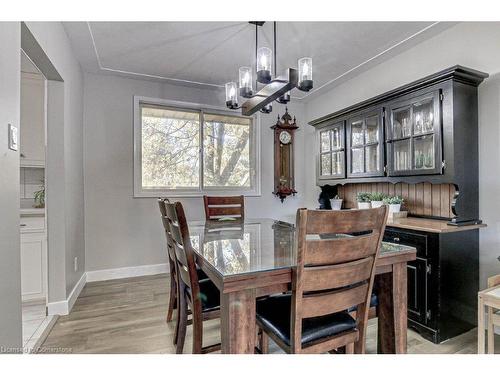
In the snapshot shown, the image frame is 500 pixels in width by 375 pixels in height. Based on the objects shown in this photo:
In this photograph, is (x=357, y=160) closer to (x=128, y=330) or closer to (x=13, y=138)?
(x=128, y=330)

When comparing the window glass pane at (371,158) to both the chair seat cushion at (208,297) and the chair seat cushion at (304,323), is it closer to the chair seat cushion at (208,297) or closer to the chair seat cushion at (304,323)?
the chair seat cushion at (304,323)

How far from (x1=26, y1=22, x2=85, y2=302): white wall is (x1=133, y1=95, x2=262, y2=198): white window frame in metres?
0.62

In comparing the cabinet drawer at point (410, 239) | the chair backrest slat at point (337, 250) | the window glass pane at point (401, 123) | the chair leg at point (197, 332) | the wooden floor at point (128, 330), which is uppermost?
the window glass pane at point (401, 123)

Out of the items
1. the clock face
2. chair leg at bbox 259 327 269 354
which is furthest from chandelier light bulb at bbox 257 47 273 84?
the clock face

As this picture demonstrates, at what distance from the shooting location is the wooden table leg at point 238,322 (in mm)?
1104

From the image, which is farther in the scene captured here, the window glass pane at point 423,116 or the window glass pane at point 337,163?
the window glass pane at point 337,163

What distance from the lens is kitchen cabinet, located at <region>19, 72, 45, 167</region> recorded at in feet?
9.64

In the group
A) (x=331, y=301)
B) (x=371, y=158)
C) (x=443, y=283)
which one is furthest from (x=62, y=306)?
(x=371, y=158)

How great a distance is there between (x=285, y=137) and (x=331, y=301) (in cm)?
338

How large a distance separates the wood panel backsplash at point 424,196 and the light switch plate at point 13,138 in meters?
3.05

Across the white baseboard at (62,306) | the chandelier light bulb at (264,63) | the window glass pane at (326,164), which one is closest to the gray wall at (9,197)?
the white baseboard at (62,306)

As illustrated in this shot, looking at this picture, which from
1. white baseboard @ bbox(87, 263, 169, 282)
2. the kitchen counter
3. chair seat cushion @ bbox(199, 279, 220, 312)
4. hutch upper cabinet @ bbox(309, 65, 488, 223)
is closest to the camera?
chair seat cushion @ bbox(199, 279, 220, 312)

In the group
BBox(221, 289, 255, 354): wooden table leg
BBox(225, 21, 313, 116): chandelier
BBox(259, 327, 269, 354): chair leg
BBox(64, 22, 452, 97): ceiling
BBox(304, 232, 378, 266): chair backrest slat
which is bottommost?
BBox(259, 327, 269, 354): chair leg

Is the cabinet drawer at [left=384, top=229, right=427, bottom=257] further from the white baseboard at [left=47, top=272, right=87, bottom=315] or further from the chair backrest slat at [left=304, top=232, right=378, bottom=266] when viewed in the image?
the white baseboard at [left=47, top=272, right=87, bottom=315]
